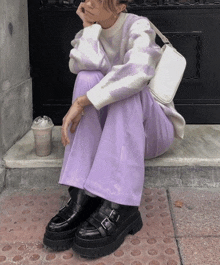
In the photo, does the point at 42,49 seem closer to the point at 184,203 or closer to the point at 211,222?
the point at 184,203

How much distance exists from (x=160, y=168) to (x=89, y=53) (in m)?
0.93

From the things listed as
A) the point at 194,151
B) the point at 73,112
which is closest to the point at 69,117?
the point at 73,112

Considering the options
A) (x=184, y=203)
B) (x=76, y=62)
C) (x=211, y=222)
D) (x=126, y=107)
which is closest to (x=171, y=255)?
(x=211, y=222)

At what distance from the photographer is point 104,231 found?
1915 mm

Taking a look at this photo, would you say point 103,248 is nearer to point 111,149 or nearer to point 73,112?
point 111,149

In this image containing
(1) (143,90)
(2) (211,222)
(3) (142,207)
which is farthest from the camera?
(3) (142,207)

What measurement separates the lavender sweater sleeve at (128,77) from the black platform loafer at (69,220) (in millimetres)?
482

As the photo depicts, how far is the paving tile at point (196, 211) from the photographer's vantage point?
2.11m

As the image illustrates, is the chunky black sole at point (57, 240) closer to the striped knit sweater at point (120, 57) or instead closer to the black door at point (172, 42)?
the striped knit sweater at point (120, 57)

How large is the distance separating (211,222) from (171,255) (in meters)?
0.39

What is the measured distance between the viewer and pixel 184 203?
2.39 meters

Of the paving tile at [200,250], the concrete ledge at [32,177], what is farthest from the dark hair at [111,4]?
the paving tile at [200,250]

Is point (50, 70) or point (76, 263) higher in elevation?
point (50, 70)

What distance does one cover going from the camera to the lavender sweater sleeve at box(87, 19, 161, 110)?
6.23 feet
